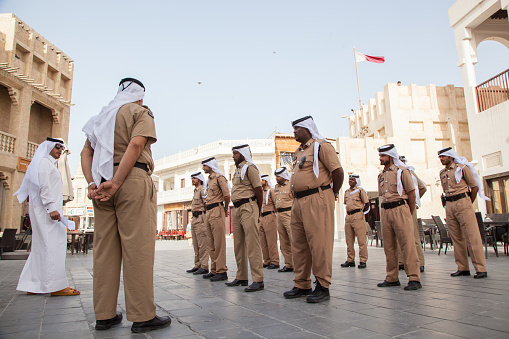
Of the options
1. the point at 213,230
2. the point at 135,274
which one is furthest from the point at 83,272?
the point at 135,274

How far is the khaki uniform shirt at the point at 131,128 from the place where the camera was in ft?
10.2

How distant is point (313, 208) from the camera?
4.14 metres

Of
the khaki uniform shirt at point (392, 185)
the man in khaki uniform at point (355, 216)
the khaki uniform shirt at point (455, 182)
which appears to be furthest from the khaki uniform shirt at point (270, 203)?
the khaki uniform shirt at point (455, 182)

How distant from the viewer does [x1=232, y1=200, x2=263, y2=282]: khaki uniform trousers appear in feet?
16.6

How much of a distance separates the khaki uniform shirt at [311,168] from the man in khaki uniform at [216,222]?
2158 millimetres

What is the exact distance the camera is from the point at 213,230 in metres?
6.13

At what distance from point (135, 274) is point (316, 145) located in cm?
250

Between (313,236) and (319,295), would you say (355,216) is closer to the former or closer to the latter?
(313,236)

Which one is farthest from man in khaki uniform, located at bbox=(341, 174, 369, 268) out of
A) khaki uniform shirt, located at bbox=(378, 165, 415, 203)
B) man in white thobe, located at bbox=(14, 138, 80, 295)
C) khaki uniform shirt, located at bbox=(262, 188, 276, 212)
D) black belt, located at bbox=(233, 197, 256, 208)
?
man in white thobe, located at bbox=(14, 138, 80, 295)

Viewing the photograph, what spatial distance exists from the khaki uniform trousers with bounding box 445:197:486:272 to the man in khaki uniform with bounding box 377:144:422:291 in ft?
4.14

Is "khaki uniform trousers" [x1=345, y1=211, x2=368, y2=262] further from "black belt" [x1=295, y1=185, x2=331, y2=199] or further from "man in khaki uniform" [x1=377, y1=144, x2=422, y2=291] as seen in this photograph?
"black belt" [x1=295, y1=185, x2=331, y2=199]

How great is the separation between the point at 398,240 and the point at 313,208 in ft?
5.78

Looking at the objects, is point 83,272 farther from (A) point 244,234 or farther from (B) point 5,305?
(A) point 244,234

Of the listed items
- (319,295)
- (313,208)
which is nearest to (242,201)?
(313,208)
